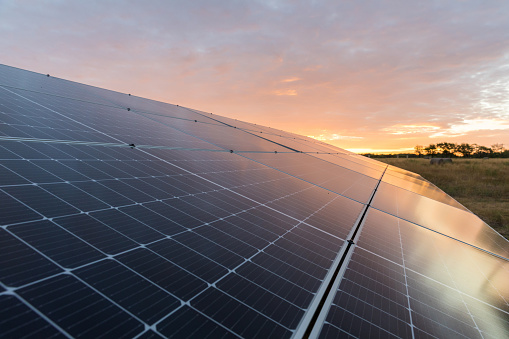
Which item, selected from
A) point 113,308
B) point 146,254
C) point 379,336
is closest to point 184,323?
point 113,308

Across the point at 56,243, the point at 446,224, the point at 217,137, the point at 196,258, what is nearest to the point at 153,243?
the point at 196,258

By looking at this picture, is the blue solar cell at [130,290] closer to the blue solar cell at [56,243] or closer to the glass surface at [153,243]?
the glass surface at [153,243]

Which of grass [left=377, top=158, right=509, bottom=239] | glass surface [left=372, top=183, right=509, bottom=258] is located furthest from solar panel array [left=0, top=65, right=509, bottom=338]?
grass [left=377, top=158, right=509, bottom=239]

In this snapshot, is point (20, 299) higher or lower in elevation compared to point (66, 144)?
lower

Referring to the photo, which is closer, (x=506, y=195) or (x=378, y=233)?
(x=378, y=233)

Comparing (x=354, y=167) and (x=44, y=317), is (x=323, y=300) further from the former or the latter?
(x=354, y=167)

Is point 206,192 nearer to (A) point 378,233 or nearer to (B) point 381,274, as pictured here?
(B) point 381,274

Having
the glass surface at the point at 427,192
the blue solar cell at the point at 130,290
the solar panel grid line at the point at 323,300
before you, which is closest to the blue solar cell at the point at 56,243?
the blue solar cell at the point at 130,290

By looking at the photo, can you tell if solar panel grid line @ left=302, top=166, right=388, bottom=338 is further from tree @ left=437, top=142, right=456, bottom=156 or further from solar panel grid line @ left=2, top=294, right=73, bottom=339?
tree @ left=437, top=142, right=456, bottom=156
